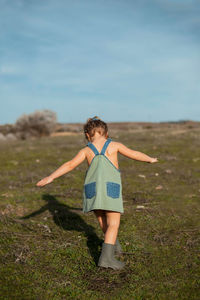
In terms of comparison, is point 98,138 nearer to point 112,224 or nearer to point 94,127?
point 94,127

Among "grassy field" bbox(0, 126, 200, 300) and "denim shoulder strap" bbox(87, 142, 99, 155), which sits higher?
"denim shoulder strap" bbox(87, 142, 99, 155)

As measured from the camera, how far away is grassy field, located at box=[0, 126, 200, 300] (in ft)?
14.2

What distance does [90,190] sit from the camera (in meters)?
4.90

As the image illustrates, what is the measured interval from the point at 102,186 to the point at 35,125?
98.9ft

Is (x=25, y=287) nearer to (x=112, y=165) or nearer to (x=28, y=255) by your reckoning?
(x=28, y=255)

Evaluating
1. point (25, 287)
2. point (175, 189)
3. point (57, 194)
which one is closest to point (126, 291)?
point (25, 287)

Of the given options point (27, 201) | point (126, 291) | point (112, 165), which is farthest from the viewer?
point (27, 201)

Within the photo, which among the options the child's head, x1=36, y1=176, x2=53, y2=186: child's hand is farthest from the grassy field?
the child's head

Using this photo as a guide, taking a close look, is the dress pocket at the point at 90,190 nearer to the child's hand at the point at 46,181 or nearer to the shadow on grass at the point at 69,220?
the child's hand at the point at 46,181

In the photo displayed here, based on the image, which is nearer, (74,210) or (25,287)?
(25,287)

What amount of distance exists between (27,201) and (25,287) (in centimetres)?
454

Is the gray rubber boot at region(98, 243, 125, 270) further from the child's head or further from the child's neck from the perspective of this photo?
the child's head

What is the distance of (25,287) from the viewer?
4.32m

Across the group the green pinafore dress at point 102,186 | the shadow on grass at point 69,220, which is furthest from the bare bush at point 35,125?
the green pinafore dress at point 102,186
